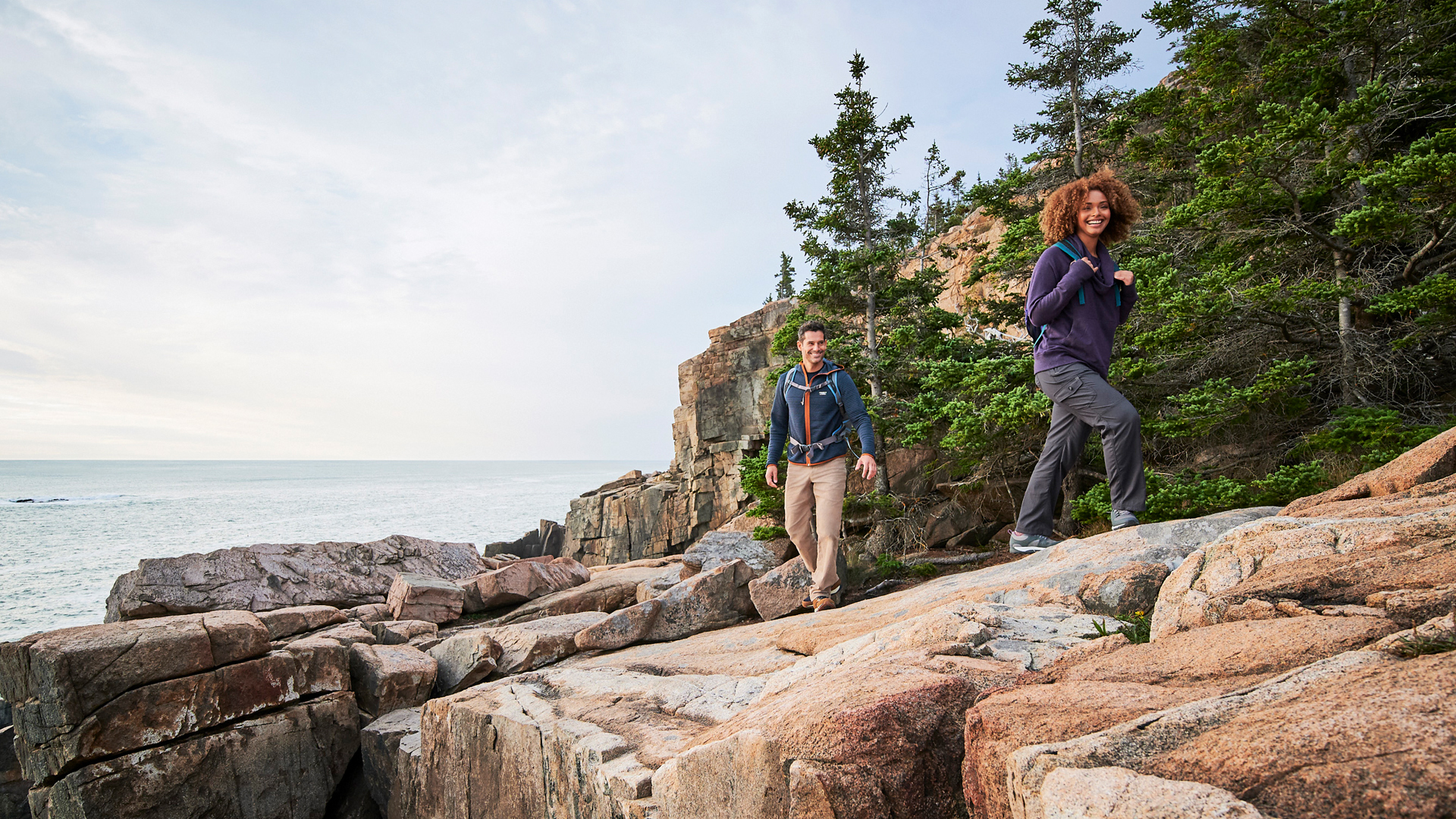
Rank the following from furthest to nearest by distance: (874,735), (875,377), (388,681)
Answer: (875,377) < (388,681) < (874,735)

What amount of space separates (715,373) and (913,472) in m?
20.9

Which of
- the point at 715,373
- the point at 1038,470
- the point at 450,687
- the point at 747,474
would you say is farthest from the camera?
the point at 715,373

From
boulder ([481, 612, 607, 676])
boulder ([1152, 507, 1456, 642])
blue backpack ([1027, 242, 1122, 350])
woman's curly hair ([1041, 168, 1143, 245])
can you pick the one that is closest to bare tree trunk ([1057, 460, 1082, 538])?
blue backpack ([1027, 242, 1122, 350])

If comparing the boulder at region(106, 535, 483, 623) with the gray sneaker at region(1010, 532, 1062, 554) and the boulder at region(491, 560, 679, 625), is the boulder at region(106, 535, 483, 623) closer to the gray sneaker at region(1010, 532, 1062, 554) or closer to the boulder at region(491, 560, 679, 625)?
the boulder at region(491, 560, 679, 625)

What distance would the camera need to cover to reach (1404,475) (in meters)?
4.15

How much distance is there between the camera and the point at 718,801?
8.56ft

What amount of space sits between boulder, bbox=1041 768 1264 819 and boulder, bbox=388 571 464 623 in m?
10.4

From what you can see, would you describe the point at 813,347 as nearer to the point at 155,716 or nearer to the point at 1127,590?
the point at 1127,590

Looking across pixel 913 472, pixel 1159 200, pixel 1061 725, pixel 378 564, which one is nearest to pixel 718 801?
pixel 1061 725

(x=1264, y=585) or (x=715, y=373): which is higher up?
(x=715, y=373)

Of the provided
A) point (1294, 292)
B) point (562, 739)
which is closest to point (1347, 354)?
point (1294, 292)

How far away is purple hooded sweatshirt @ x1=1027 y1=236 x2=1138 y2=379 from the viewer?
4863 millimetres

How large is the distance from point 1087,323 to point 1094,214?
2.54 ft

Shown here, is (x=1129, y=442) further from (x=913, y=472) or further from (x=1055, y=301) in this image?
(x=913, y=472)
